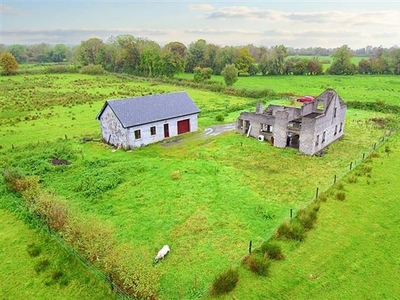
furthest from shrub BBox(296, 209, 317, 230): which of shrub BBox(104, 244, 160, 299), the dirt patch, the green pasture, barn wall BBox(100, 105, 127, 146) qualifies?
the dirt patch

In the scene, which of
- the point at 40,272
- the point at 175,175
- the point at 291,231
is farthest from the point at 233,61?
the point at 40,272

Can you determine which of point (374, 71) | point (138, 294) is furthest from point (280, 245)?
point (374, 71)

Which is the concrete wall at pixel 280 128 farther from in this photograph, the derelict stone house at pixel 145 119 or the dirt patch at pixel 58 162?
the dirt patch at pixel 58 162

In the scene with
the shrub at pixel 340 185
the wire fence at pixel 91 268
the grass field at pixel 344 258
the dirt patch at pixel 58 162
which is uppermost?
the dirt patch at pixel 58 162

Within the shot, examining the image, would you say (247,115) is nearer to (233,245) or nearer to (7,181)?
(233,245)

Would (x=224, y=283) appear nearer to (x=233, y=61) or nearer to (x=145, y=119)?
(x=145, y=119)

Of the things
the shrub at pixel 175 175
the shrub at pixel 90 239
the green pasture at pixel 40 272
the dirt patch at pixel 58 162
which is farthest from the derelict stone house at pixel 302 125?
the green pasture at pixel 40 272

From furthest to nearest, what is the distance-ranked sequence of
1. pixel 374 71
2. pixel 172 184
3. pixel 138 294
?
pixel 374 71 → pixel 172 184 → pixel 138 294
